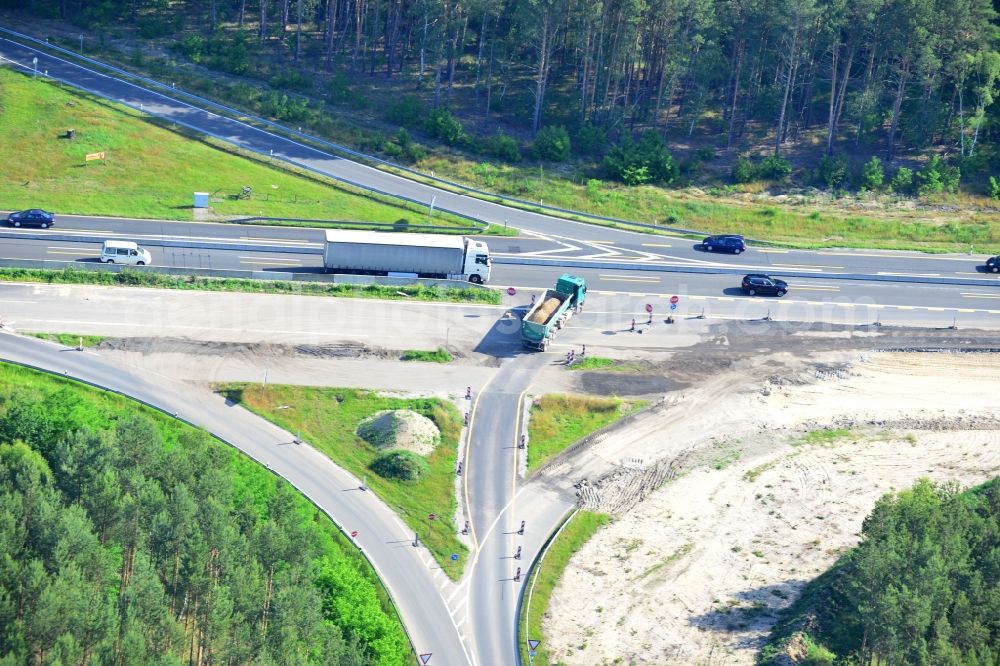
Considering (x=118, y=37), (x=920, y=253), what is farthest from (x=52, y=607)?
(x=118, y=37)

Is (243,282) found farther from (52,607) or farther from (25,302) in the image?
(52,607)

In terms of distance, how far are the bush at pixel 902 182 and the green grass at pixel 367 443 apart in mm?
56959

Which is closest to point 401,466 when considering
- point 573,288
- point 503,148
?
point 573,288

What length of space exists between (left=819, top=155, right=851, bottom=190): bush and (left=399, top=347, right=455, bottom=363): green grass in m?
48.8

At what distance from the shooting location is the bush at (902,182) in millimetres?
109750

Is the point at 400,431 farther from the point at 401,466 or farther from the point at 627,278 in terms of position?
the point at 627,278

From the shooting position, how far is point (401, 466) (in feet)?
224

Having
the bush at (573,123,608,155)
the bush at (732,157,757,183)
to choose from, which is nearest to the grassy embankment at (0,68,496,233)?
the bush at (573,123,608,155)

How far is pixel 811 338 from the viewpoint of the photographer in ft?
281

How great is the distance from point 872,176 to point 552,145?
99.8 feet

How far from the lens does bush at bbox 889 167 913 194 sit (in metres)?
110

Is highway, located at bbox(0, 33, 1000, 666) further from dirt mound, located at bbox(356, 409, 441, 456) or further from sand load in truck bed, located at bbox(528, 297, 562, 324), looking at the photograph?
dirt mound, located at bbox(356, 409, 441, 456)

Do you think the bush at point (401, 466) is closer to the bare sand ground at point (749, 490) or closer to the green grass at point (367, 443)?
the green grass at point (367, 443)

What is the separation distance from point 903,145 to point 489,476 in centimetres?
6706
